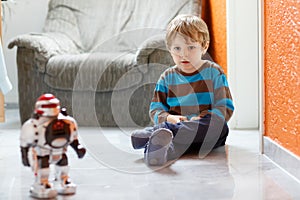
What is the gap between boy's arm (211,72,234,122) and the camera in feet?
7.37

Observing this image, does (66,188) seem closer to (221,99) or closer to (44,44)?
(221,99)

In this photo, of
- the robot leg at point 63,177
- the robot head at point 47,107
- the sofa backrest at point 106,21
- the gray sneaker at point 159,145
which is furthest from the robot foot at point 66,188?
the sofa backrest at point 106,21

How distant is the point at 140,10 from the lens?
11.8 ft

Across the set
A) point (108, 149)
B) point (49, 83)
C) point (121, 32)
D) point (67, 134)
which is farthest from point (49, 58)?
point (67, 134)

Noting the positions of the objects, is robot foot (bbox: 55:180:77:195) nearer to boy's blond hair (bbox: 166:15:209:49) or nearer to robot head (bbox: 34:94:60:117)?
robot head (bbox: 34:94:60:117)

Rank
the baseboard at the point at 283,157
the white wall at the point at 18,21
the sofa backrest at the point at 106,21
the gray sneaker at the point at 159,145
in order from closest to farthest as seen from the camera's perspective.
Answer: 1. the baseboard at the point at 283,157
2. the gray sneaker at the point at 159,145
3. the sofa backrest at the point at 106,21
4. the white wall at the point at 18,21

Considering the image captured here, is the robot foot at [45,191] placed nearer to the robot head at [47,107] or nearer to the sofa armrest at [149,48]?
the robot head at [47,107]

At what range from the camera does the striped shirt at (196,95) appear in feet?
7.42

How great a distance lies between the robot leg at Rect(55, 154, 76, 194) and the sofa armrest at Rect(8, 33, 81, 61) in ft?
5.08

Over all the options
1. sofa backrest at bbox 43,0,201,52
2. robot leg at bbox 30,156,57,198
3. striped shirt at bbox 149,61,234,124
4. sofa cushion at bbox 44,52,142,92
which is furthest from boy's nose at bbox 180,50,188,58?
sofa backrest at bbox 43,0,201,52

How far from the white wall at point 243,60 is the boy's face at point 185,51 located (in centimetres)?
58

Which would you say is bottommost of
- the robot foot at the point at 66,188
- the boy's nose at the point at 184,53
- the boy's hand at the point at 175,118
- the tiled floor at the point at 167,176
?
the tiled floor at the point at 167,176

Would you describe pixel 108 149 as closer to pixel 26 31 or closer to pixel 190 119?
pixel 190 119

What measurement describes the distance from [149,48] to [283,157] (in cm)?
118
